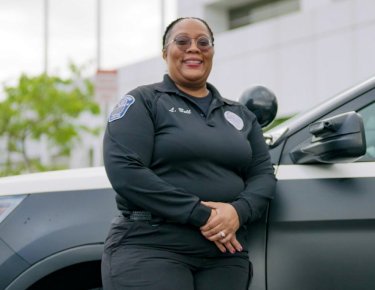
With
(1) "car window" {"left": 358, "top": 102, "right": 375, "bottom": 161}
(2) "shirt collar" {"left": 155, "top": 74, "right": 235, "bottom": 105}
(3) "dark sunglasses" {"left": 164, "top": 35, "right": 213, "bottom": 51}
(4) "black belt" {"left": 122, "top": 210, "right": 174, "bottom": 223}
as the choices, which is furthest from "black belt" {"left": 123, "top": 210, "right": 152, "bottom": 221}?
(1) "car window" {"left": 358, "top": 102, "right": 375, "bottom": 161}

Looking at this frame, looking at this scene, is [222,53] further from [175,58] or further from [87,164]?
[175,58]

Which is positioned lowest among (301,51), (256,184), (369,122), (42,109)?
(42,109)

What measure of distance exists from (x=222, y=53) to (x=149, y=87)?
1804 cm

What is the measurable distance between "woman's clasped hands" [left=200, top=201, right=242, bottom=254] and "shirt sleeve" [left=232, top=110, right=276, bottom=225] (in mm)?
42

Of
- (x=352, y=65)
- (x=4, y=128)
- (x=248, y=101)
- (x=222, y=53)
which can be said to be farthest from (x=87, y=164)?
(x=248, y=101)

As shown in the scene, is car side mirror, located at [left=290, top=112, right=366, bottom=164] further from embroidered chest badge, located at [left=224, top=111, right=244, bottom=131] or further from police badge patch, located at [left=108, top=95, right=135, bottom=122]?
police badge patch, located at [left=108, top=95, right=135, bottom=122]

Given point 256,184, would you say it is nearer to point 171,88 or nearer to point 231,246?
point 231,246

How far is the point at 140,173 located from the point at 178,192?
153 millimetres

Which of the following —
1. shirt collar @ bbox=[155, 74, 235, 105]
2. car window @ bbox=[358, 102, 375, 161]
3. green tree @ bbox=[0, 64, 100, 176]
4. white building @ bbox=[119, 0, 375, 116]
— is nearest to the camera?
shirt collar @ bbox=[155, 74, 235, 105]

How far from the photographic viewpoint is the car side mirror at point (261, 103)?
128 inches

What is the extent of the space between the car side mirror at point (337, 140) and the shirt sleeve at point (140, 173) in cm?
58

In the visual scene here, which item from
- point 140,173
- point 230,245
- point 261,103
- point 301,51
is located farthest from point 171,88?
point 301,51

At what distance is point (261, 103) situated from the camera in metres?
3.25

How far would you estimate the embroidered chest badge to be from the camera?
257 cm
